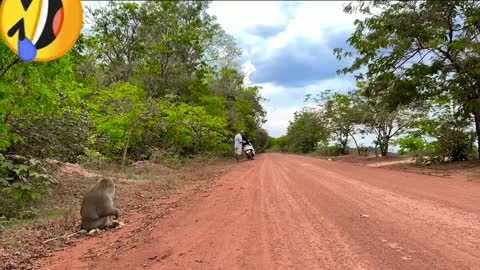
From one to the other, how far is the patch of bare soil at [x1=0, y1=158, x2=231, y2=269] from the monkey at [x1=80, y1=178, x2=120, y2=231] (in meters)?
0.26

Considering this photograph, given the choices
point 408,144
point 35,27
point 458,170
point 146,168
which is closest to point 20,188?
point 35,27

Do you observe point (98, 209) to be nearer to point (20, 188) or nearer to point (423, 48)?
point (20, 188)

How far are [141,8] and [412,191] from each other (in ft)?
84.1

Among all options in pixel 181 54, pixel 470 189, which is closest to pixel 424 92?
pixel 470 189

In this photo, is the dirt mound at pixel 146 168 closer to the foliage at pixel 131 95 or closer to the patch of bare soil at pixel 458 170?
the foliage at pixel 131 95

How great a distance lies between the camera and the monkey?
293 inches

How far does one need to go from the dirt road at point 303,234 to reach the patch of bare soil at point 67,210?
1.32 ft

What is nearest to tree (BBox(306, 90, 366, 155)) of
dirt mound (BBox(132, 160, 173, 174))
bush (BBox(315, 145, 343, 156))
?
bush (BBox(315, 145, 343, 156))

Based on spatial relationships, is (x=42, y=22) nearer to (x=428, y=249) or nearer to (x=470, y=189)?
(x=428, y=249)

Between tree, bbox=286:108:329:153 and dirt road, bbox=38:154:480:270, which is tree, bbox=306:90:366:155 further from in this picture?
dirt road, bbox=38:154:480:270

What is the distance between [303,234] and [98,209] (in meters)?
3.75

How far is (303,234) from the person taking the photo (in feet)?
18.6

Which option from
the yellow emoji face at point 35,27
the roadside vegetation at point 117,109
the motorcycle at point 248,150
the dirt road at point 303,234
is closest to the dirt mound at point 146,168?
the roadside vegetation at point 117,109

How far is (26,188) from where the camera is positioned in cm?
909
